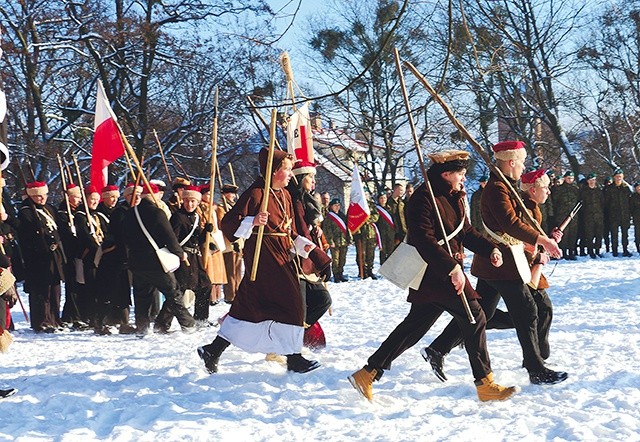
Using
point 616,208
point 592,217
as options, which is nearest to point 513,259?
point 592,217

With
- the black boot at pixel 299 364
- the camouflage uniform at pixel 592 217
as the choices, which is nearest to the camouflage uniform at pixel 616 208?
the camouflage uniform at pixel 592 217

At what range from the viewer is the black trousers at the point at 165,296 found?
8898 millimetres

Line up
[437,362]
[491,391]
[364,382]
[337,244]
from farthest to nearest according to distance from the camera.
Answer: [337,244] → [437,362] → [364,382] → [491,391]

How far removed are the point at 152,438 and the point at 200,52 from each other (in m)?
19.6

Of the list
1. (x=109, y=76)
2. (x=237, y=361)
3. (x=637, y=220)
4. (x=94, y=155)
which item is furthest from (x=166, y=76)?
(x=237, y=361)

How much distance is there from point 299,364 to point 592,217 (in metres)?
13.0

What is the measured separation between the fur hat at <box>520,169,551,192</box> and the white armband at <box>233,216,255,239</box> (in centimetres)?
210

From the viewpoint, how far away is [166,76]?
996 inches

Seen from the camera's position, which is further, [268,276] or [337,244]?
[337,244]

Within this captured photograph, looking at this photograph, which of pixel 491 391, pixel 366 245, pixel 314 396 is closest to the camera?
pixel 491 391

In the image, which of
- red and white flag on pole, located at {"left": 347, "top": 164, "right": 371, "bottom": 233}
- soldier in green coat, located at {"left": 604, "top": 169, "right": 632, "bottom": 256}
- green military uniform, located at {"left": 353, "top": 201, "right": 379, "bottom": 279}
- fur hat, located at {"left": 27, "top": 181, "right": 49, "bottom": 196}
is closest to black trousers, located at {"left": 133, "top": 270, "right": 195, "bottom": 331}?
Result: fur hat, located at {"left": 27, "top": 181, "right": 49, "bottom": 196}

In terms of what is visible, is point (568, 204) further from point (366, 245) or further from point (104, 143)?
point (104, 143)

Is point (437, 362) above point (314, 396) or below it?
above

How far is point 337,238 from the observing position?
1689cm
